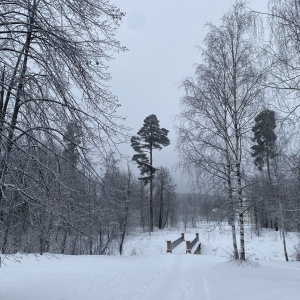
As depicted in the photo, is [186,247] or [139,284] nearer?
[139,284]

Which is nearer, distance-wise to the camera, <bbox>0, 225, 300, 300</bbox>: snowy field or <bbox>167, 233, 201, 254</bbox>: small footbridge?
<bbox>0, 225, 300, 300</bbox>: snowy field

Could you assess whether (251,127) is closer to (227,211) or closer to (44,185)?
(227,211)

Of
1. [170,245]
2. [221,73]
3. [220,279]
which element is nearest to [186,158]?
[221,73]

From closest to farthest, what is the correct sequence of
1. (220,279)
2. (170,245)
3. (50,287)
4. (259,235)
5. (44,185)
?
(44,185) < (50,287) < (220,279) < (170,245) < (259,235)

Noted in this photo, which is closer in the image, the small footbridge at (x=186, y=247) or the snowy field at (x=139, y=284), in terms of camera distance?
the snowy field at (x=139, y=284)

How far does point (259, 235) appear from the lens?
33.0m

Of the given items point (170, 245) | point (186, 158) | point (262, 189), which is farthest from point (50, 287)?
point (170, 245)

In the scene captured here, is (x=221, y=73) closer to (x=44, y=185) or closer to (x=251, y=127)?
(x=251, y=127)

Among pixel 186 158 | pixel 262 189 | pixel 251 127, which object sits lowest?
pixel 262 189

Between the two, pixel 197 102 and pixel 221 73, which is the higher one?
pixel 221 73

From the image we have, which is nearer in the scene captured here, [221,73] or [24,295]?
[24,295]

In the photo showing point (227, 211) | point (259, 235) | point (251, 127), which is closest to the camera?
point (251, 127)

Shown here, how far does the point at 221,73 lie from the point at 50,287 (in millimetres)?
9949

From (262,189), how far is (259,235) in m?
24.2
